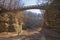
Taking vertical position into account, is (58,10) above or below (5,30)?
above

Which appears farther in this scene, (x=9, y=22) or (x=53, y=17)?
(x=9, y=22)

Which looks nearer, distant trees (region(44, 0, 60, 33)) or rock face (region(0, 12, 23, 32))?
distant trees (region(44, 0, 60, 33))

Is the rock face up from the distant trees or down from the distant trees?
down

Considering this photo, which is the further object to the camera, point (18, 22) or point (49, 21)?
point (18, 22)

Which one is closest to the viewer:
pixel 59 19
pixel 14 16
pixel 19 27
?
pixel 59 19

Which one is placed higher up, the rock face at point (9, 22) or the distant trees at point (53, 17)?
the distant trees at point (53, 17)

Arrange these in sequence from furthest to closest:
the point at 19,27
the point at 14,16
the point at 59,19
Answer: the point at 19,27, the point at 14,16, the point at 59,19

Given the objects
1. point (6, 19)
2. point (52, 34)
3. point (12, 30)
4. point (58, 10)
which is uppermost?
point (58, 10)

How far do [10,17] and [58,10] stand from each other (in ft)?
23.1

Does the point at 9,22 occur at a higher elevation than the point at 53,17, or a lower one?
lower

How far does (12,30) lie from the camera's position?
8180 mm

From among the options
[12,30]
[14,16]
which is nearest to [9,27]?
[12,30]

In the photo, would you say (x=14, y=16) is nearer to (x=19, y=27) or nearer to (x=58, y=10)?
(x=19, y=27)

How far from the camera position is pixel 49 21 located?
93 centimetres
